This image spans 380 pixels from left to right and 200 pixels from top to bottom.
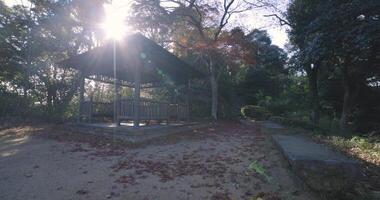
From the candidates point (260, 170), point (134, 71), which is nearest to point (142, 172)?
point (260, 170)

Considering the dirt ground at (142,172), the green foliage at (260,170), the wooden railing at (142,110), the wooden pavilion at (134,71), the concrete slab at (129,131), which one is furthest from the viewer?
the wooden railing at (142,110)

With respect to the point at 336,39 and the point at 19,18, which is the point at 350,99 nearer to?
the point at 336,39

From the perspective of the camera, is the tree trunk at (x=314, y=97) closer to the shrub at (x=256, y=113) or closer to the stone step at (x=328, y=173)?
the shrub at (x=256, y=113)

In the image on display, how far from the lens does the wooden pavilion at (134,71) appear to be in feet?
31.6

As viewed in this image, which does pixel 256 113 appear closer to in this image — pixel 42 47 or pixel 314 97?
pixel 314 97

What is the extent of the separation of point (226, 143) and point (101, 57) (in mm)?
6139

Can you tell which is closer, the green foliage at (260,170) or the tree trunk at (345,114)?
the green foliage at (260,170)

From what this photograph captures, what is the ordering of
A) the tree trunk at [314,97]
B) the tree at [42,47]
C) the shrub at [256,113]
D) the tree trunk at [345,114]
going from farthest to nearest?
the shrub at [256,113] < the tree trunk at [314,97] < the tree at [42,47] < the tree trunk at [345,114]

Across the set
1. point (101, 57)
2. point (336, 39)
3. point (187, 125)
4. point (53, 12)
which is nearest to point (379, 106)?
point (187, 125)

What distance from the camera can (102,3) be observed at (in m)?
21.7

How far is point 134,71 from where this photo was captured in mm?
11438

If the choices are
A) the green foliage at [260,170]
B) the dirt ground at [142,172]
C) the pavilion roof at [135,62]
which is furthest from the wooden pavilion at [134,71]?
the green foliage at [260,170]

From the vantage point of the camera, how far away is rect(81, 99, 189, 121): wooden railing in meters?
9.87

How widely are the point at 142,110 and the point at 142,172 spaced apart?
4756 millimetres
